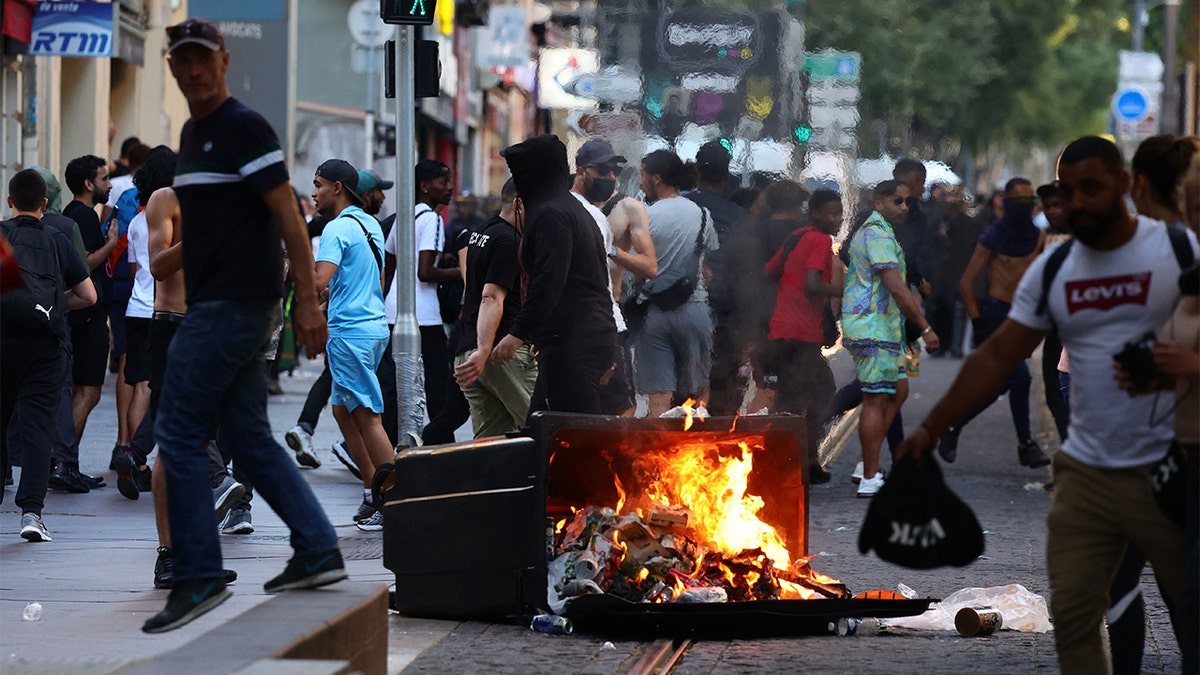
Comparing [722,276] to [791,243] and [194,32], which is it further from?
[194,32]

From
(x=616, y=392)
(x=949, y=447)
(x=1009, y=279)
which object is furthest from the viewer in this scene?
(x=1009, y=279)

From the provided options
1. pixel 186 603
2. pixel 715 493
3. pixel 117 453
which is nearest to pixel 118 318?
pixel 117 453

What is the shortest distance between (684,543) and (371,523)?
2836 millimetres

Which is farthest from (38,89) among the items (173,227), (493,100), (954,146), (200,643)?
(493,100)

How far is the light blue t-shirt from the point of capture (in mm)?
9703

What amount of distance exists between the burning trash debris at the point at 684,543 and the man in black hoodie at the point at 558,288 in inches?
24.5

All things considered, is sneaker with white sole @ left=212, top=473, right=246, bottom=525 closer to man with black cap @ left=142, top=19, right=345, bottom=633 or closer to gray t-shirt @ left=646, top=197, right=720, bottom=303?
gray t-shirt @ left=646, top=197, right=720, bottom=303

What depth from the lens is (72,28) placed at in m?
18.4

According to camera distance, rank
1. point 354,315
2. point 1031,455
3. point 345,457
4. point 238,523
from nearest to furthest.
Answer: point 238,523 < point 354,315 < point 345,457 < point 1031,455

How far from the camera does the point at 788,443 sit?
760 cm

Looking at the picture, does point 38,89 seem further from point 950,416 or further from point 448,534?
point 950,416

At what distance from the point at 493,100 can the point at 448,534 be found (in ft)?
154

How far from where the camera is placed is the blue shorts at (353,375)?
379 inches

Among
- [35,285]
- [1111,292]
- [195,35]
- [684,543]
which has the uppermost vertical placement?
[195,35]
